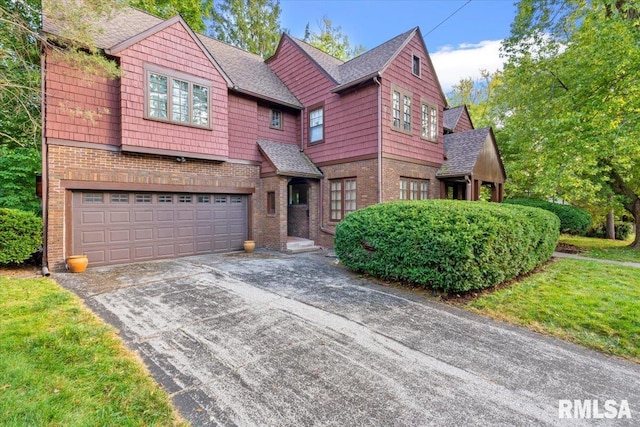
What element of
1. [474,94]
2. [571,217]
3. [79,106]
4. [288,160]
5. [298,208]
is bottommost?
[571,217]

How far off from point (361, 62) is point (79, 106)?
961 centimetres

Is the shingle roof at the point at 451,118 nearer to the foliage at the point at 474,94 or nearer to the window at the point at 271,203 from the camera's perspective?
the foliage at the point at 474,94

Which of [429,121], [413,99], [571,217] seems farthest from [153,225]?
[571,217]

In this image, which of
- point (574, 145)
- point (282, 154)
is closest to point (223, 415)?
point (282, 154)

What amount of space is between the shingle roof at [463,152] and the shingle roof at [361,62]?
195 inches

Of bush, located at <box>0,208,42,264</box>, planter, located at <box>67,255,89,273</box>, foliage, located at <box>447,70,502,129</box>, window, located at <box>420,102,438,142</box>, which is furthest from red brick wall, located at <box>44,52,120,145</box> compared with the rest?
foliage, located at <box>447,70,502,129</box>

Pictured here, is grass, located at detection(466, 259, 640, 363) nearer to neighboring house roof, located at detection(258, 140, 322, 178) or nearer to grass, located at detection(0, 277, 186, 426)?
grass, located at detection(0, 277, 186, 426)

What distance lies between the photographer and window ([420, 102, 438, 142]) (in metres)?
11.9

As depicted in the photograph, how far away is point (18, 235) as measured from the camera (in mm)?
7215

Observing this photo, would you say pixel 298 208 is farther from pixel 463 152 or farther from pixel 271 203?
pixel 463 152

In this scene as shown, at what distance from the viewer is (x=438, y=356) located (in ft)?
11.6

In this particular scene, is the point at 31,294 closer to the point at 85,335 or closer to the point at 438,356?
the point at 85,335

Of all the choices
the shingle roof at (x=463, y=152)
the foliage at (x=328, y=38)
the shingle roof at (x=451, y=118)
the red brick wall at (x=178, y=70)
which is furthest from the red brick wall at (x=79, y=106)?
the foliage at (x=328, y=38)

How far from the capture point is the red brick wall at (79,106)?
747cm
